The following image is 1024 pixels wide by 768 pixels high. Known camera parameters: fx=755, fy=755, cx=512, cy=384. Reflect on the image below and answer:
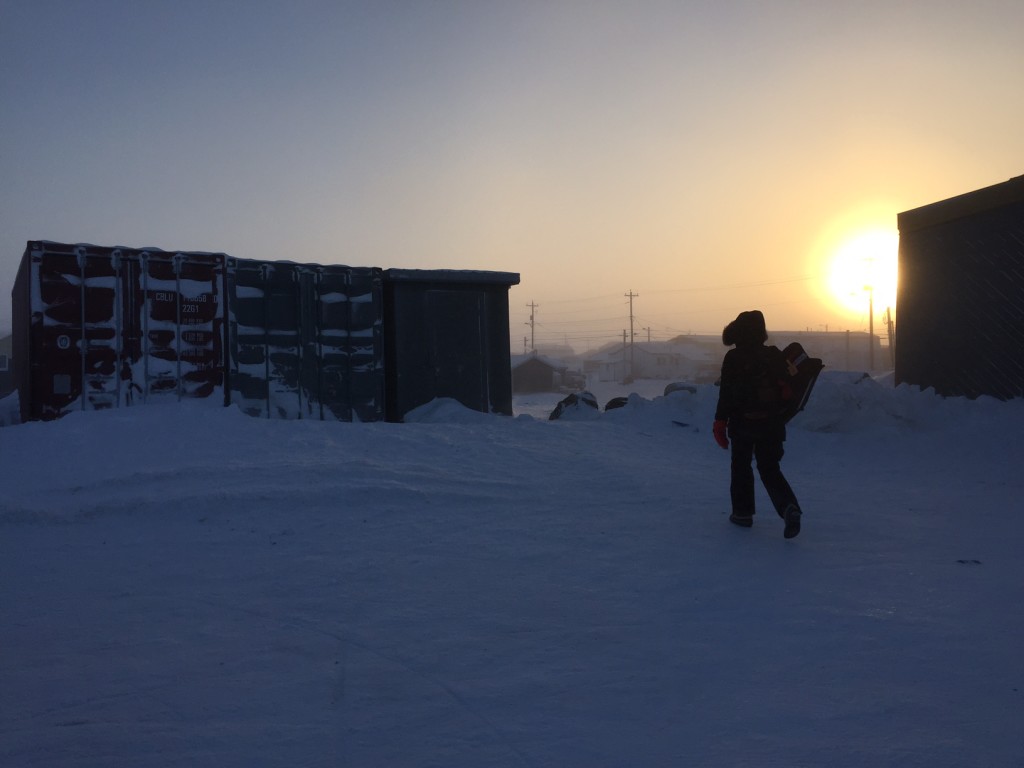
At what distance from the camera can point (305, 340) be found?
1224 centimetres

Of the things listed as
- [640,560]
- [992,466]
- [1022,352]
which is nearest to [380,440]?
[640,560]

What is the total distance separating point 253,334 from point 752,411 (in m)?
8.68

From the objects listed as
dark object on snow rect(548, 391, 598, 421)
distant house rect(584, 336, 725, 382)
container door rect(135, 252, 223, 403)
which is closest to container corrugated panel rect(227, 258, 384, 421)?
container door rect(135, 252, 223, 403)

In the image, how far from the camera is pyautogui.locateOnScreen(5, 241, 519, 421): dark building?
34.5 ft

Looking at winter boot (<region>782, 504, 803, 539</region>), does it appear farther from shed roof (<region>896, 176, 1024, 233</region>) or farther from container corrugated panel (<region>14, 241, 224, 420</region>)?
shed roof (<region>896, 176, 1024, 233</region>)

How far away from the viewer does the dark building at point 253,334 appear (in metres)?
10.5

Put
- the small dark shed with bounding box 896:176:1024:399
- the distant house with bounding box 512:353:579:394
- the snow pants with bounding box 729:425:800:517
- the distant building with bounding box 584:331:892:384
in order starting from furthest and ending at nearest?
the distant building with bounding box 584:331:892:384
the distant house with bounding box 512:353:579:394
the small dark shed with bounding box 896:176:1024:399
the snow pants with bounding box 729:425:800:517

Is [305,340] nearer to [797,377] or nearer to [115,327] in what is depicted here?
[115,327]

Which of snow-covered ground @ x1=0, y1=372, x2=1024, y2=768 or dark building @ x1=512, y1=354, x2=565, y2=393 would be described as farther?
dark building @ x1=512, y1=354, x2=565, y2=393

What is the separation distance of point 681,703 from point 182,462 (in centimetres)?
615

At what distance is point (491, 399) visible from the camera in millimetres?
13867

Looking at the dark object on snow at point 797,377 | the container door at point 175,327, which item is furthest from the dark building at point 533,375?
the dark object on snow at point 797,377

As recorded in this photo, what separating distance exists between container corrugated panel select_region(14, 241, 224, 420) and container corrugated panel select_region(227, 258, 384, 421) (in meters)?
0.37

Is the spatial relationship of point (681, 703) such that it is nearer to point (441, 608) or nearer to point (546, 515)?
point (441, 608)
